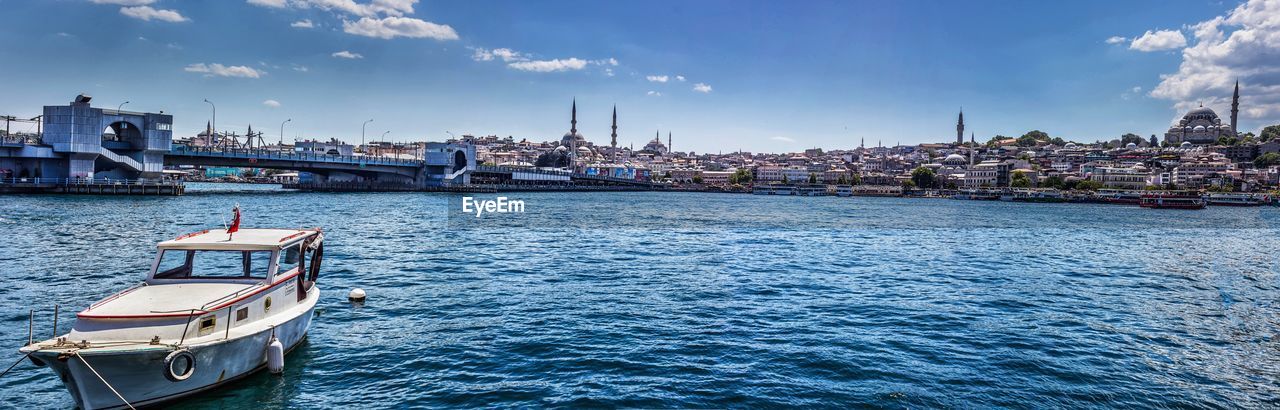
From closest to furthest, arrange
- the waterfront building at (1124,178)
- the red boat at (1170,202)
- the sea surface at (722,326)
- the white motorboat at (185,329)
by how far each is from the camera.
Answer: the white motorboat at (185,329) < the sea surface at (722,326) < the red boat at (1170,202) < the waterfront building at (1124,178)

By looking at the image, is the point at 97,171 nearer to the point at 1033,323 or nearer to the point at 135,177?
the point at 135,177

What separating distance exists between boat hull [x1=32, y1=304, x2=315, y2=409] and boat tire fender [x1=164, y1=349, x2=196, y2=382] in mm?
55

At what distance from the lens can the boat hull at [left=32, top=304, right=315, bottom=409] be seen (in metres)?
7.87

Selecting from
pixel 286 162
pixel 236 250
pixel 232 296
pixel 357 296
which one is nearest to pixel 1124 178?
pixel 286 162

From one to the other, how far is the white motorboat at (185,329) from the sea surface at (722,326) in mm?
468

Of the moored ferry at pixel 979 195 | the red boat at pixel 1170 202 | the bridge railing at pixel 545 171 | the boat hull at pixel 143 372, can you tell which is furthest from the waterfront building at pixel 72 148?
the moored ferry at pixel 979 195

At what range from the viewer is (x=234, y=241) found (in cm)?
1102

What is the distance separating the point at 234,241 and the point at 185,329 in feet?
8.75

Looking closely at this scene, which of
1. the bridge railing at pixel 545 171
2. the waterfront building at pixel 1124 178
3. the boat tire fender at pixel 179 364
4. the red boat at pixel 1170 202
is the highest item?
the waterfront building at pixel 1124 178

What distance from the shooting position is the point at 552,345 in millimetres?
12531

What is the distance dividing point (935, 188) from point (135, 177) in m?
160

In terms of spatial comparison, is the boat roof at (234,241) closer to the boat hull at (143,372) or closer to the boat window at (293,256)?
the boat window at (293,256)

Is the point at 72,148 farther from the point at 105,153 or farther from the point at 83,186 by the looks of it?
the point at 83,186

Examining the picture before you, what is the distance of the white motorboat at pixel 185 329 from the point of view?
26.2 ft
